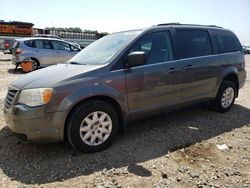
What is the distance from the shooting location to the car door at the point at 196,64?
4.86 meters

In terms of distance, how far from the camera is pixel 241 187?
3160 millimetres

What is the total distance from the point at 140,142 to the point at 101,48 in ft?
5.64

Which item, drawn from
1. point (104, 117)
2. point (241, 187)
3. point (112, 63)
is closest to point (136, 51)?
point (112, 63)

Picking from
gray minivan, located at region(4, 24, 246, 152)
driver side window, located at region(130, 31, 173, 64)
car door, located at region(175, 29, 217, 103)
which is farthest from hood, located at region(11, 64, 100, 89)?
car door, located at region(175, 29, 217, 103)

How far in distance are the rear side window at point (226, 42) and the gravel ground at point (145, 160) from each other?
1.72m

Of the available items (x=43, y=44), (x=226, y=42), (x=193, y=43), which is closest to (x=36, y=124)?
(x=193, y=43)

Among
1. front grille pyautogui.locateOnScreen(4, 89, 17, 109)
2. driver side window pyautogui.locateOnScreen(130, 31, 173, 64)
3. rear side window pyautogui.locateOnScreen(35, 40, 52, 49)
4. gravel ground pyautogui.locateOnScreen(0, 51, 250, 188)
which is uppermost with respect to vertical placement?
rear side window pyautogui.locateOnScreen(35, 40, 52, 49)

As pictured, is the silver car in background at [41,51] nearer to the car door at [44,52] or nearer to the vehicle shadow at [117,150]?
the car door at [44,52]

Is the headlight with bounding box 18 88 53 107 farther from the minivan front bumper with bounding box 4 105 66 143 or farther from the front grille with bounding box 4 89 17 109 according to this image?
the front grille with bounding box 4 89 17 109

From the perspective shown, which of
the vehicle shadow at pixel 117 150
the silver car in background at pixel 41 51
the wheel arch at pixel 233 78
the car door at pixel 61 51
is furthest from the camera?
the car door at pixel 61 51

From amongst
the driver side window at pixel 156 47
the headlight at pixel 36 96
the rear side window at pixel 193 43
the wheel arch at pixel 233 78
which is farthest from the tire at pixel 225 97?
the headlight at pixel 36 96

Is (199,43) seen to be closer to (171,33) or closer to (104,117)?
(171,33)

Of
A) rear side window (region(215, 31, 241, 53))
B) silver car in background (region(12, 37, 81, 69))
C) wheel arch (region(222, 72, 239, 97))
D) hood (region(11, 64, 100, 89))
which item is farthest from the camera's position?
silver car in background (region(12, 37, 81, 69))

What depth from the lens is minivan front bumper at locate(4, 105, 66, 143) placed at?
3457 mm
